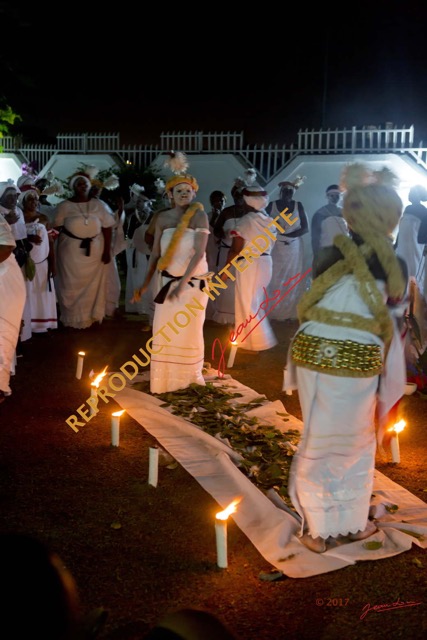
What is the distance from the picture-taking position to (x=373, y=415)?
4262mm

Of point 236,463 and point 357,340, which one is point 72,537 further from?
point 357,340

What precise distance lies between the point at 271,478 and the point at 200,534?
35.3 inches

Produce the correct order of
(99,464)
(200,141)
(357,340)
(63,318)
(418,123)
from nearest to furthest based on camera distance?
(357,340), (99,464), (63,318), (200,141), (418,123)

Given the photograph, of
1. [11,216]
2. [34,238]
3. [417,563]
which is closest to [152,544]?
[417,563]

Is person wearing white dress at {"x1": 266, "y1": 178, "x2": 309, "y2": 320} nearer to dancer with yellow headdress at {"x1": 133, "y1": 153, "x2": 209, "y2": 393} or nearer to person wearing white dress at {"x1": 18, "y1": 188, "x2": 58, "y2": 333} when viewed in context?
person wearing white dress at {"x1": 18, "y1": 188, "x2": 58, "y2": 333}

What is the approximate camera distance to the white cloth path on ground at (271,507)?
4145 millimetres

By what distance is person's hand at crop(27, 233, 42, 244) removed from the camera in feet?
33.6

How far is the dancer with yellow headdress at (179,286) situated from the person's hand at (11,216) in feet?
7.87

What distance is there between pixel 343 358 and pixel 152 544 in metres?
1.59

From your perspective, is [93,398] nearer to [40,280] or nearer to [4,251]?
[4,251]

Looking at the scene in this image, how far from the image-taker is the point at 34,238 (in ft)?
33.8

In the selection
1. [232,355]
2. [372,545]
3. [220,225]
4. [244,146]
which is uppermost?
[244,146]

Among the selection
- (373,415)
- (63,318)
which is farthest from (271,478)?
(63,318)
